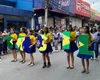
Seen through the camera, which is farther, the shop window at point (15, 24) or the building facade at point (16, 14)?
the shop window at point (15, 24)

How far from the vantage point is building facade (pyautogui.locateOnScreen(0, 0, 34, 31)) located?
22406mm

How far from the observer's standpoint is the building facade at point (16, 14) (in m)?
22.4

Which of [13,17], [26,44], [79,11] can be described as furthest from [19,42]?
[79,11]

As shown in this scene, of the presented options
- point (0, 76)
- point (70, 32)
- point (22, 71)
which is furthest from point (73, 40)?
point (0, 76)

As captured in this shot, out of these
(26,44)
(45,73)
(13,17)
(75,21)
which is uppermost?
(13,17)

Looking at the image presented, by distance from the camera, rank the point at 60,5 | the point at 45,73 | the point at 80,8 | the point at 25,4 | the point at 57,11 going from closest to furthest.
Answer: the point at 45,73
the point at 25,4
the point at 57,11
the point at 60,5
the point at 80,8

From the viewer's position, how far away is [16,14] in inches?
931

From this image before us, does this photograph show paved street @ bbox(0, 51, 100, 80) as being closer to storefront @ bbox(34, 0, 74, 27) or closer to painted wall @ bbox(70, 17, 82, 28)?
storefront @ bbox(34, 0, 74, 27)

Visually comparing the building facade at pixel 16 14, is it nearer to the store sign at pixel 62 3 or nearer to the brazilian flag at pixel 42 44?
the store sign at pixel 62 3

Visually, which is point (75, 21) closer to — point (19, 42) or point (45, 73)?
point (19, 42)

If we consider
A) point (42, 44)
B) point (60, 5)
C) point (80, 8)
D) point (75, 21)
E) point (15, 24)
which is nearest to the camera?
point (42, 44)

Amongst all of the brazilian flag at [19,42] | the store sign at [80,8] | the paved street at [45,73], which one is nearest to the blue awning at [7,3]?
the store sign at [80,8]

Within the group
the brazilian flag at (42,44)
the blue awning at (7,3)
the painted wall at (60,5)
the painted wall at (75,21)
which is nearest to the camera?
the brazilian flag at (42,44)

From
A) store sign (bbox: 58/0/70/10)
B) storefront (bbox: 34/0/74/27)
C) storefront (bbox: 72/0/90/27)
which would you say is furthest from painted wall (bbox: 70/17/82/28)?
store sign (bbox: 58/0/70/10)
